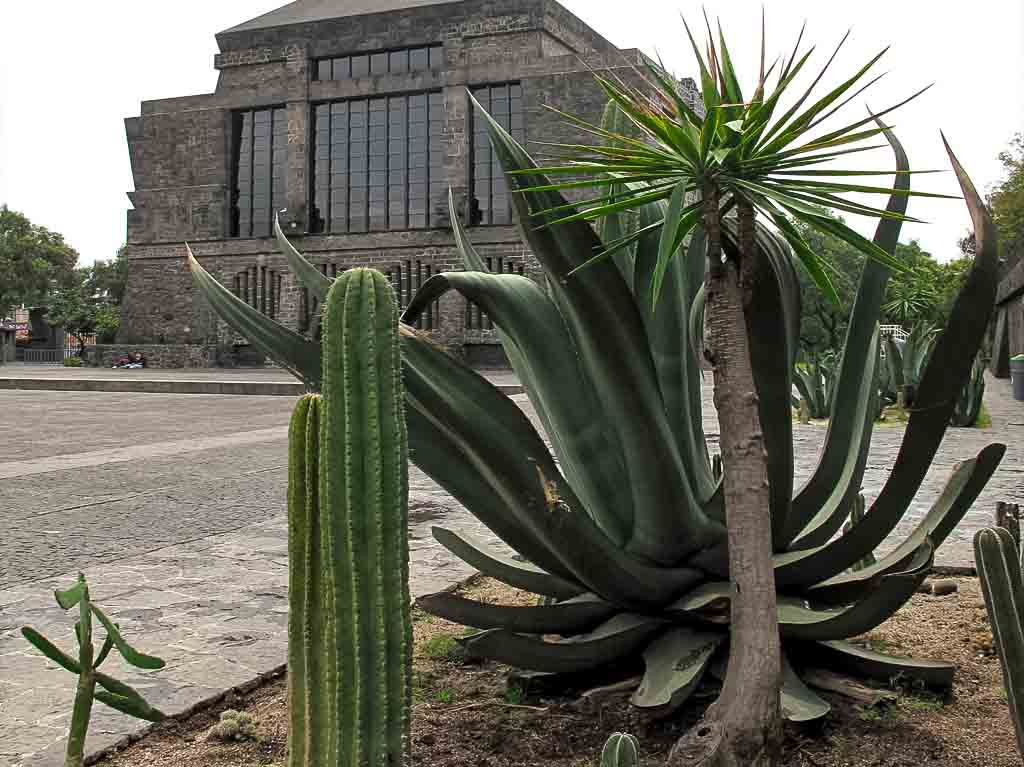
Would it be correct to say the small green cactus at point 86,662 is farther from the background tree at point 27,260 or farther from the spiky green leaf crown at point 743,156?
the background tree at point 27,260

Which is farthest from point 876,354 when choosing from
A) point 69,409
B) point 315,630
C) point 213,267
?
point 213,267

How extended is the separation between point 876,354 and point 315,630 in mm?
1476

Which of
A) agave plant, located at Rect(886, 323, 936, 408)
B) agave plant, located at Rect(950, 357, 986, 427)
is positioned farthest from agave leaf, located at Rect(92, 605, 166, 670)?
agave plant, located at Rect(886, 323, 936, 408)

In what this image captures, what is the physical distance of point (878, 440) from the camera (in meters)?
8.95

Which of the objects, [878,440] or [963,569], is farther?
[878,440]

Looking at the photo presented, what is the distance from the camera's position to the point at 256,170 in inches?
1405

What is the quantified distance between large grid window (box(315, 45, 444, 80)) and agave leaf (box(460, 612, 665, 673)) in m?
33.8

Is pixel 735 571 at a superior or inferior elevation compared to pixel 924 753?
superior

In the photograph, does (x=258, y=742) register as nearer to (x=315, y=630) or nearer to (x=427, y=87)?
(x=315, y=630)

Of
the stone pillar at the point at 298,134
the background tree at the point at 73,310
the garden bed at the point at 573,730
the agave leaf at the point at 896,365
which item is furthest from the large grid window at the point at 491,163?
the background tree at the point at 73,310

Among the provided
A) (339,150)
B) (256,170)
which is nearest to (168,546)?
(339,150)

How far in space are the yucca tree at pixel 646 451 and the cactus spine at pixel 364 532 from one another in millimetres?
332

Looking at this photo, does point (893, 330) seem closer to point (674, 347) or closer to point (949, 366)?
point (674, 347)

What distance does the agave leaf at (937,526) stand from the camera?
6.32ft
